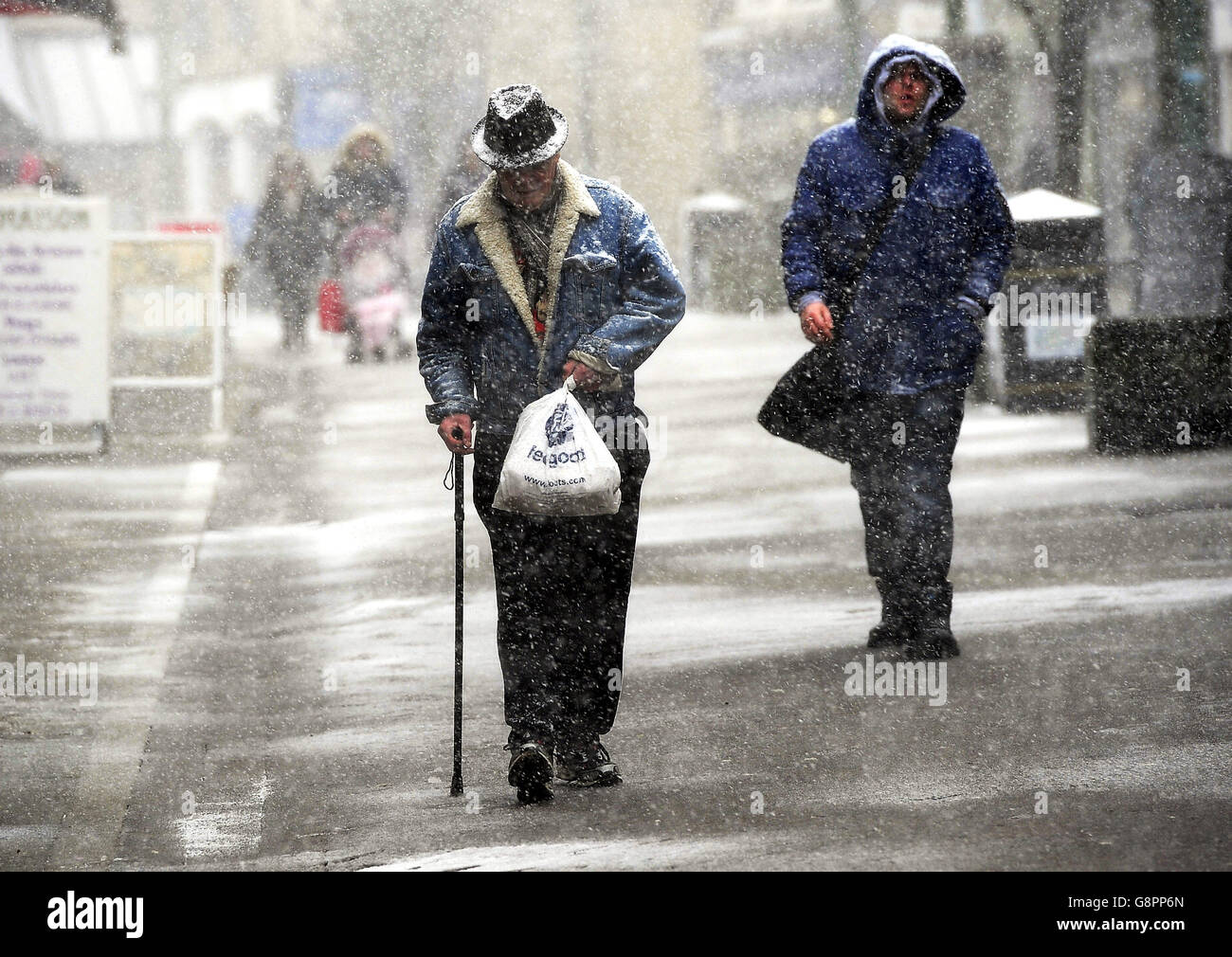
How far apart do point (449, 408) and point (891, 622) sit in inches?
87.9

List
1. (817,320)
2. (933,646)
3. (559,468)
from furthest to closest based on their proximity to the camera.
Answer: (933,646) < (817,320) < (559,468)

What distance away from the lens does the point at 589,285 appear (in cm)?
531

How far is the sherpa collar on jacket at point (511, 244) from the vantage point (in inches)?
208

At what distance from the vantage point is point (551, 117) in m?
5.22

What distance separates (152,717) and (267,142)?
1304 inches

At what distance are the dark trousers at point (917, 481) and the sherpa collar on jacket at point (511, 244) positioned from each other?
6.14 ft

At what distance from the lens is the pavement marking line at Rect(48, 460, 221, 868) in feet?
17.0

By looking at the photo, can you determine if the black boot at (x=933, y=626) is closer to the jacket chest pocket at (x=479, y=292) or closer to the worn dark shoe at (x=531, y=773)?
the worn dark shoe at (x=531, y=773)

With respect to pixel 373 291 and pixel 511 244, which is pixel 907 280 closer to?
pixel 511 244

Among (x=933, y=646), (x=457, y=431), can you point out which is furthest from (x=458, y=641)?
(x=933, y=646)

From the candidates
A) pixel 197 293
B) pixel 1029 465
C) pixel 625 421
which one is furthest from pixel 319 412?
pixel 625 421

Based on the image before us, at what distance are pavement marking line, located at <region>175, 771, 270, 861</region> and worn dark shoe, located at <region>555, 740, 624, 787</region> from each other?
800 millimetres
